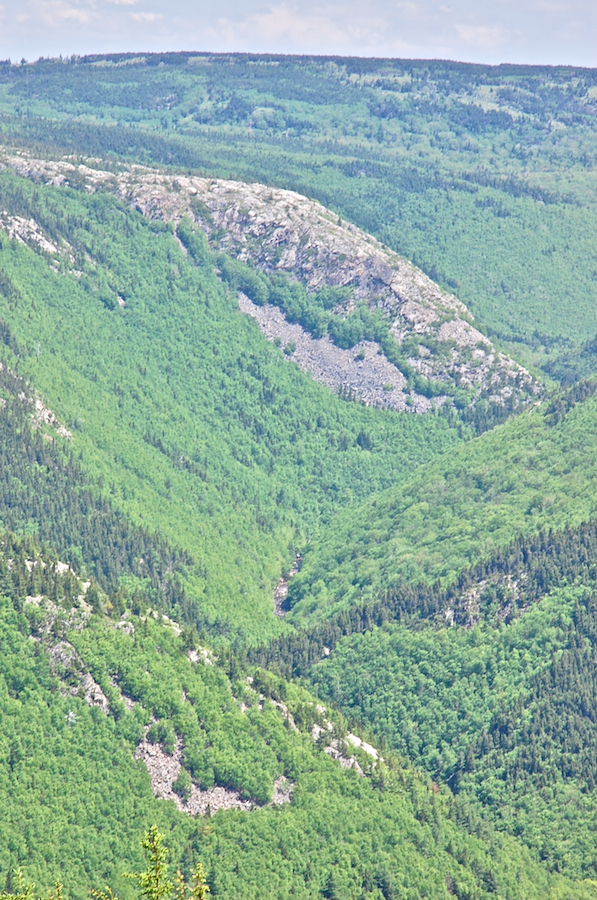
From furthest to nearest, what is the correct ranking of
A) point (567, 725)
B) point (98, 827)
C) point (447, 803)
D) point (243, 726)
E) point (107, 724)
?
point (567, 725), point (447, 803), point (243, 726), point (107, 724), point (98, 827)

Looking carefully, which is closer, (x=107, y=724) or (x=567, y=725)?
(x=107, y=724)

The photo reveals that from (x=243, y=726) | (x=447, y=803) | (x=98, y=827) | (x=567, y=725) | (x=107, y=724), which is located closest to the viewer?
(x=98, y=827)

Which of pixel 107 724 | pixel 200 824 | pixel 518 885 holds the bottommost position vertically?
pixel 518 885

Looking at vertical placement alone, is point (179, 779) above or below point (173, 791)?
above

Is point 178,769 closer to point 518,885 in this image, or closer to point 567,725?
point 518,885

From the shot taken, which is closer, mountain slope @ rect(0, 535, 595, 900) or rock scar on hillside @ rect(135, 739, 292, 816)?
mountain slope @ rect(0, 535, 595, 900)

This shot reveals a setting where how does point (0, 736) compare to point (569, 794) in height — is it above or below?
above

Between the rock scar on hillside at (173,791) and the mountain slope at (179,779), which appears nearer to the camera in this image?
the mountain slope at (179,779)

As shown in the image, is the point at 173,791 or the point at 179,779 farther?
the point at 179,779

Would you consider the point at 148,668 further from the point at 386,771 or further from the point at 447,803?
the point at 447,803

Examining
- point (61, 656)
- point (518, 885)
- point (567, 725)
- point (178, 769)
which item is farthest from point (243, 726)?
point (567, 725)
